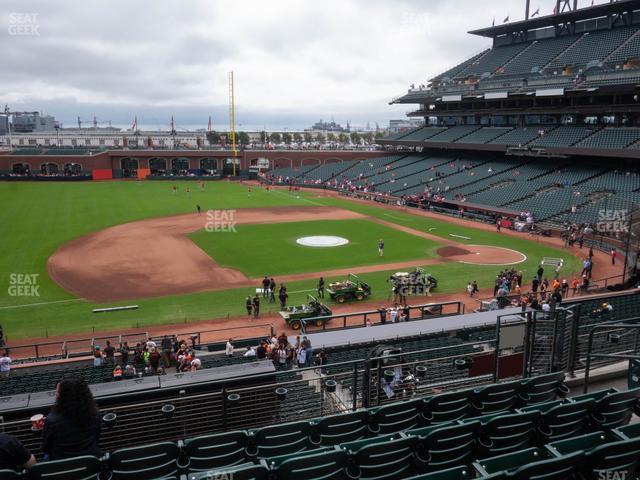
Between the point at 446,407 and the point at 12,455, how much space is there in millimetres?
5795

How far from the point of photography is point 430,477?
16.5 feet

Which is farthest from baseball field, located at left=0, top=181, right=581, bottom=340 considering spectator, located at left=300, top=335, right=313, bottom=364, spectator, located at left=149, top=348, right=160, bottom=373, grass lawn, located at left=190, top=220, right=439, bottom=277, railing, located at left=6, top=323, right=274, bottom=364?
spectator, located at left=300, top=335, right=313, bottom=364

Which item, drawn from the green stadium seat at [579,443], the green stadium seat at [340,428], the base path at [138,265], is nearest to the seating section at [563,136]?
the base path at [138,265]

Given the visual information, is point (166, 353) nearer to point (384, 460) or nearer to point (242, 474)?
point (242, 474)

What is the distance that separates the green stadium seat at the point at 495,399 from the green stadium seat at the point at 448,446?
150cm

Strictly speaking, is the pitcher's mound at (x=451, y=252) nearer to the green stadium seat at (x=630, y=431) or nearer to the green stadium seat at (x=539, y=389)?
the green stadium seat at (x=539, y=389)

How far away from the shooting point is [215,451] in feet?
21.3

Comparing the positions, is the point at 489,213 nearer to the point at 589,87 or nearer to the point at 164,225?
the point at 589,87

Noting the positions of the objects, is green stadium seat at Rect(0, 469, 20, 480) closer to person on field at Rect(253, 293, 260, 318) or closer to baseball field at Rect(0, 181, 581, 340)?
baseball field at Rect(0, 181, 581, 340)

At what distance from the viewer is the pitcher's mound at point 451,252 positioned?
3716 centimetres

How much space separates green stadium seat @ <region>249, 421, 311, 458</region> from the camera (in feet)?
22.1

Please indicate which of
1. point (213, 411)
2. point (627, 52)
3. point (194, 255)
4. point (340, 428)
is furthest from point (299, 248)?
point (627, 52)

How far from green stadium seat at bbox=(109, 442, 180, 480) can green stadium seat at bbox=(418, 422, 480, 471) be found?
122 inches

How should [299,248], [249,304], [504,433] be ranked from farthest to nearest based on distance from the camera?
[299,248]
[249,304]
[504,433]
